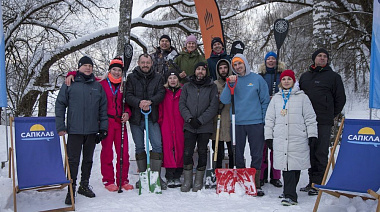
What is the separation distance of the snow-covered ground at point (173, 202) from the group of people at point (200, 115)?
188 millimetres

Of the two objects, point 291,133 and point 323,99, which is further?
point 323,99

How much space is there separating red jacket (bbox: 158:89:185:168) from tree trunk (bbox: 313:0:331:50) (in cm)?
381

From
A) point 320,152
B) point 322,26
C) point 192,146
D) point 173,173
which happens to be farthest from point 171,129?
point 322,26

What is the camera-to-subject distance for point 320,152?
443 cm

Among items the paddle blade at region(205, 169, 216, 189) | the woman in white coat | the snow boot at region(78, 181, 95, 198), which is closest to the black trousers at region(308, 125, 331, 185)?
the woman in white coat

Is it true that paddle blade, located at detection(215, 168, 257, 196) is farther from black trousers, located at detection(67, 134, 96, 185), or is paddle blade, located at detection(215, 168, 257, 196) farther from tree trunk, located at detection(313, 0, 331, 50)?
tree trunk, located at detection(313, 0, 331, 50)

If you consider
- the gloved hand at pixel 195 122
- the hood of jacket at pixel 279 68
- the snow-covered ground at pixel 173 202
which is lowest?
the snow-covered ground at pixel 173 202

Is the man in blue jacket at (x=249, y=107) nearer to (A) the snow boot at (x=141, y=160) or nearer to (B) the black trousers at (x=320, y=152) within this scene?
(B) the black trousers at (x=320, y=152)

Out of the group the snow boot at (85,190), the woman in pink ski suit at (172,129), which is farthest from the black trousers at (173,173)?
the snow boot at (85,190)

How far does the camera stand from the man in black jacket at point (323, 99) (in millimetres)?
4367

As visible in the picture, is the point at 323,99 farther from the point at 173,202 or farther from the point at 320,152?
the point at 173,202

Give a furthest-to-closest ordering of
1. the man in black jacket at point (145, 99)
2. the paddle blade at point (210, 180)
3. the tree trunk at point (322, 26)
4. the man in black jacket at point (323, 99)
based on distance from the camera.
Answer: the tree trunk at point (322, 26) → the man in black jacket at point (145, 99) → the paddle blade at point (210, 180) → the man in black jacket at point (323, 99)

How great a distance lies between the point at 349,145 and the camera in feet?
12.3

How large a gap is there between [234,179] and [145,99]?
1741mm
